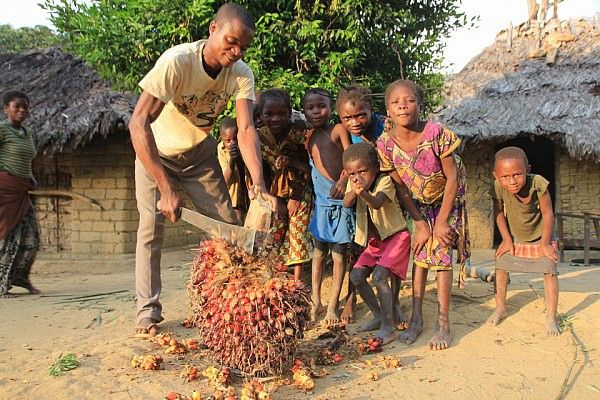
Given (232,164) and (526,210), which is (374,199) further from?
(232,164)

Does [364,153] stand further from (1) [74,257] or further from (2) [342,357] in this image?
(1) [74,257]

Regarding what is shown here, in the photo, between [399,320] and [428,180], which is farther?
[399,320]

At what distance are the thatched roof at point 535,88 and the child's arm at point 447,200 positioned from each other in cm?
755

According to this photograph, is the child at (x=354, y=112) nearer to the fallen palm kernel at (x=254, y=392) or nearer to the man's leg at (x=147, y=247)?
the man's leg at (x=147, y=247)

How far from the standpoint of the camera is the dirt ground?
2693 millimetres

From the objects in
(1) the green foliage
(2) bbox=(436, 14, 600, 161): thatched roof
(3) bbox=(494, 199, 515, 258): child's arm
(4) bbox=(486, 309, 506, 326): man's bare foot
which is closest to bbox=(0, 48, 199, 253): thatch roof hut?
(3) bbox=(494, 199, 515, 258): child's arm

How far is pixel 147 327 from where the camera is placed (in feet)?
11.6

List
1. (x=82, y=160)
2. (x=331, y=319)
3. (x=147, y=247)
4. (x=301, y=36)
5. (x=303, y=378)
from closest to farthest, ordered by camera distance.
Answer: (x=303, y=378) → (x=147, y=247) → (x=331, y=319) → (x=301, y=36) → (x=82, y=160)

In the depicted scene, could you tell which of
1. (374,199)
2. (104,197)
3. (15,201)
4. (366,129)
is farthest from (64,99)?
(374,199)

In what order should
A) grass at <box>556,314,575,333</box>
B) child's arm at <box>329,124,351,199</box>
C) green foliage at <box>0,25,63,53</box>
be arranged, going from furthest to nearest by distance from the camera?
green foliage at <box>0,25,63,53</box> < child's arm at <box>329,124,351,199</box> < grass at <box>556,314,575,333</box>

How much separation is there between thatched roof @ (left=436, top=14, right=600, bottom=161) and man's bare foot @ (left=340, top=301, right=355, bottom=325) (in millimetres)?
7402

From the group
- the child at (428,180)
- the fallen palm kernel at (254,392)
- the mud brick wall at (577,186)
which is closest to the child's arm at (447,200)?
the child at (428,180)

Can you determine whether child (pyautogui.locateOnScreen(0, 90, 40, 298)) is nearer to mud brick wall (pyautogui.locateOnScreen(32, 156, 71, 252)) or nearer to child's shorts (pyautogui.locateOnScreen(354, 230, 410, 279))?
child's shorts (pyautogui.locateOnScreen(354, 230, 410, 279))

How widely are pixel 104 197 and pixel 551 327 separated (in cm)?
764
